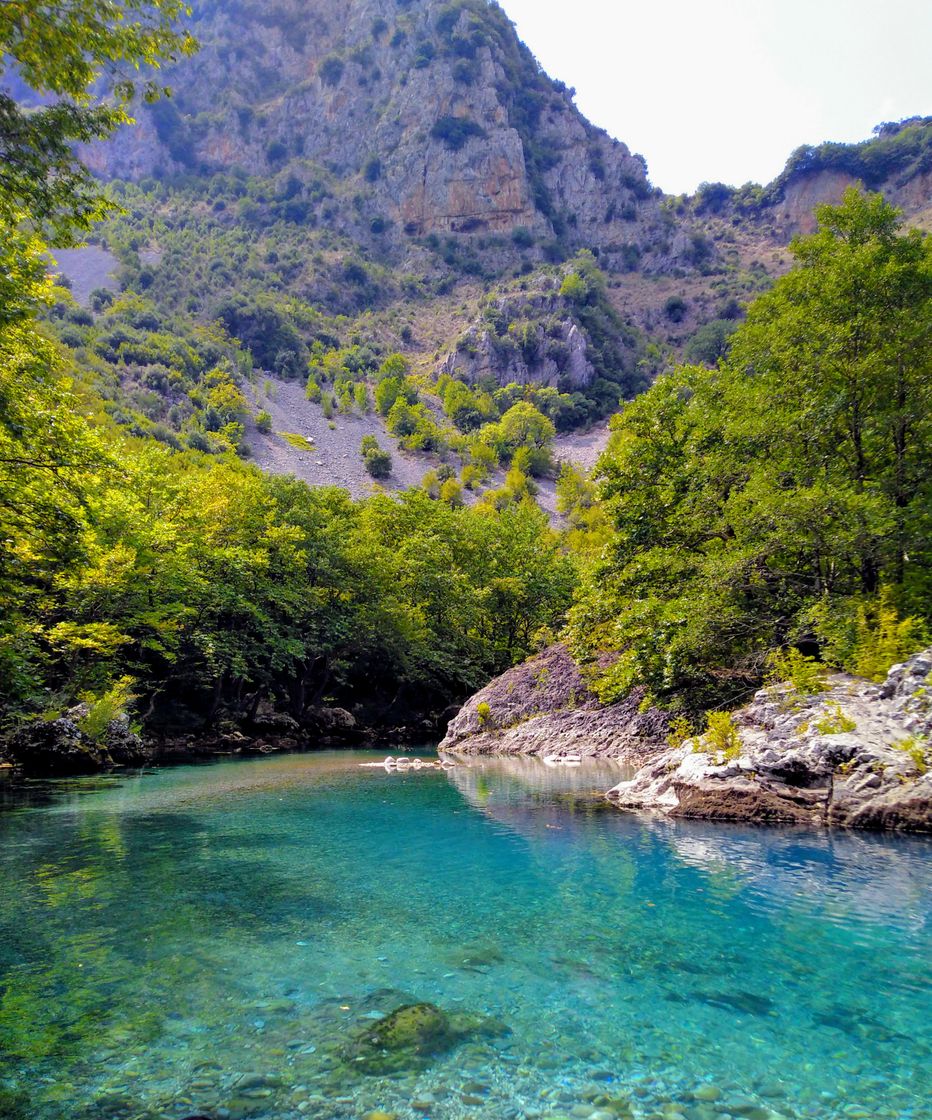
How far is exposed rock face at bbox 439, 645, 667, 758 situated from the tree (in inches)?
747

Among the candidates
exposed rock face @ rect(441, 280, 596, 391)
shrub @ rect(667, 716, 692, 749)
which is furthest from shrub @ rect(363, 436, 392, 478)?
shrub @ rect(667, 716, 692, 749)

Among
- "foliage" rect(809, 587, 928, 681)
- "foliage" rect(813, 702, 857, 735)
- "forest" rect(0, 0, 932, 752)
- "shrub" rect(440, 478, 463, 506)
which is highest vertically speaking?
"shrub" rect(440, 478, 463, 506)

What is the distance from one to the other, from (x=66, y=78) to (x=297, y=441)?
335 ft

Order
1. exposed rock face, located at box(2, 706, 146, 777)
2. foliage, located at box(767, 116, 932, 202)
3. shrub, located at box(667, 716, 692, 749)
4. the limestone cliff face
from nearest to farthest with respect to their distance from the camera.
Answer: shrub, located at box(667, 716, 692, 749) → exposed rock face, located at box(2, 706, 146, 777) → foliage, located at box(767, 116, 932, 202) → the limestone cliff face

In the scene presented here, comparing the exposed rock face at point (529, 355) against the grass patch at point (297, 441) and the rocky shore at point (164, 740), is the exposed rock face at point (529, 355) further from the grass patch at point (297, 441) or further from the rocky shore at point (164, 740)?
the rocky shore at point (164, 740)

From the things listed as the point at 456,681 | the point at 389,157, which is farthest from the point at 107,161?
the point at 456,681

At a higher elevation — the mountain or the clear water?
the mountain

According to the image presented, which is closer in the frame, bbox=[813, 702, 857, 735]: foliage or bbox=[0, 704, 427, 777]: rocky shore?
bbox=[813, 702, 857, 735]: foliage

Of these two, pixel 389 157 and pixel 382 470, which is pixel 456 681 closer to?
pixel 382 470

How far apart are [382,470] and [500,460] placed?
77.5 ft

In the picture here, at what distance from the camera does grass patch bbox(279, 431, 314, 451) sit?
344 feet

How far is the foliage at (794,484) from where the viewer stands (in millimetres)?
14828

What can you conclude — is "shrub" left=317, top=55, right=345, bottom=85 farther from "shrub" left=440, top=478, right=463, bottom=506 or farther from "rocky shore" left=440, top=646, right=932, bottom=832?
"rocky shore" left=440, top=646, right=932, bottom=832

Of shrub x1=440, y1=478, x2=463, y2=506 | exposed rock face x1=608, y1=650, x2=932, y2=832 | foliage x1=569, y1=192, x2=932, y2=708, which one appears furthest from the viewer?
shrub x1=440, y1=478, x2=463, y2=506
